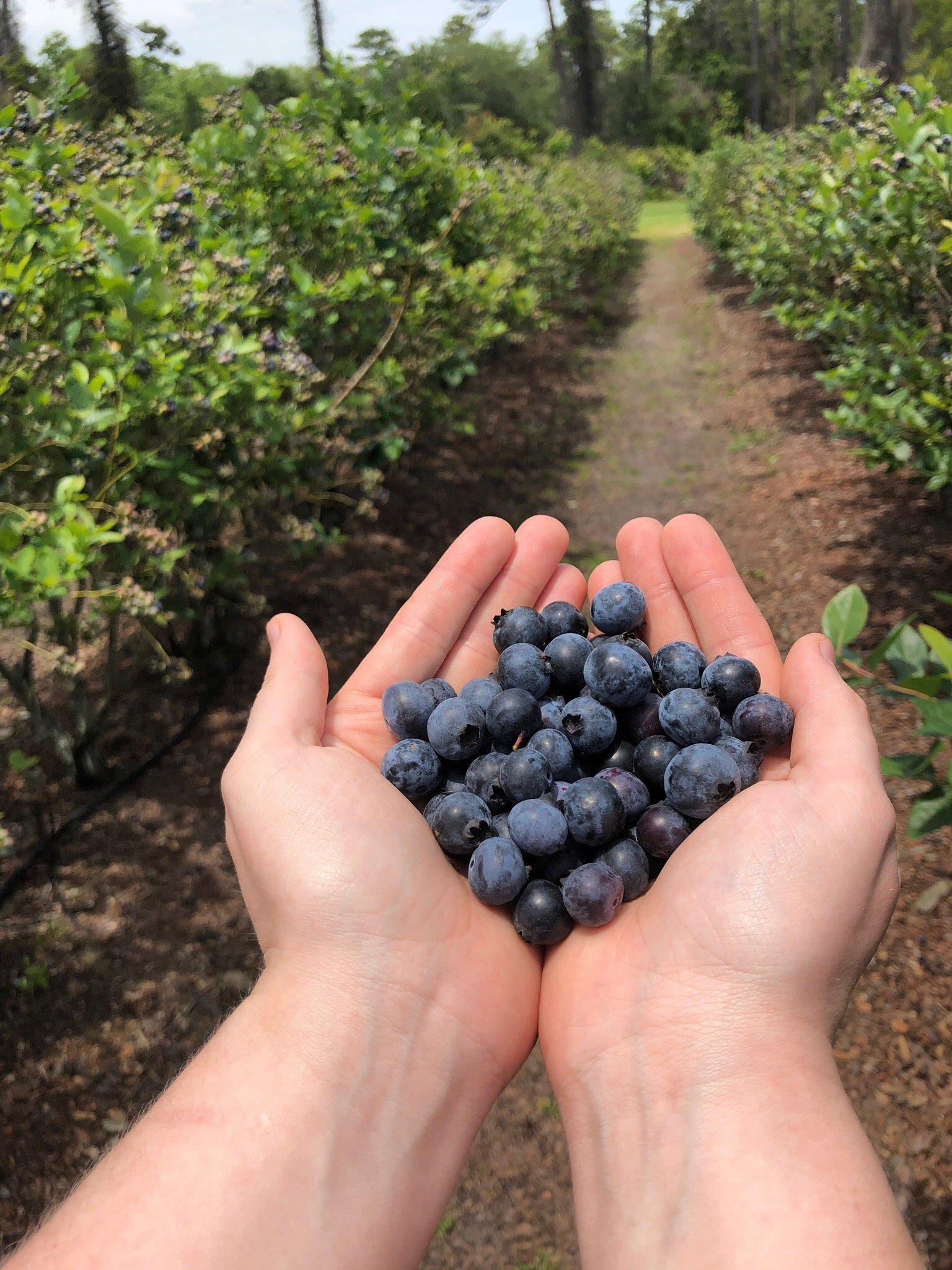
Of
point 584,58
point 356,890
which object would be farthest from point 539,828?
point 584,58

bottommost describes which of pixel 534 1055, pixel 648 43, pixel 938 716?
pixel 534 1055

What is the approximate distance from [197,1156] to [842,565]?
3.98 m

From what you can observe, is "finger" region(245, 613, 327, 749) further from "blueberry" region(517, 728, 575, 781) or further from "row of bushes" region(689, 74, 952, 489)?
"row of bushes" region(689, 74, 952, 489)

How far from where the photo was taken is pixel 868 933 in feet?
4.54

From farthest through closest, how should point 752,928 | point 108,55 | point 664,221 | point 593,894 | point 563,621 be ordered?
point 664,221 < point 108,55 < point 563,621 < point 593,894 < point 752,928

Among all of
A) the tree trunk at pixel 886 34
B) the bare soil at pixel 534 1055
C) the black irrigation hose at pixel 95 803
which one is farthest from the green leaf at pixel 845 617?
the tree trunk at pixel 886 34

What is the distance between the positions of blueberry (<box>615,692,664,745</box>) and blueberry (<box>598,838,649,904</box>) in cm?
26

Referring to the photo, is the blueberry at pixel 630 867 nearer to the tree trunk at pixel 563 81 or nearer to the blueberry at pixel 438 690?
the blueberry at pixel 438 690

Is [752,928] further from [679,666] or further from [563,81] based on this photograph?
[563,81]

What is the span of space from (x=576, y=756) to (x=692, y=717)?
25cm

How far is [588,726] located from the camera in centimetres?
163

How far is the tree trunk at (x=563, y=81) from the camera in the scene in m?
25.9

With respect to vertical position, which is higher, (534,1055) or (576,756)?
(576,756)

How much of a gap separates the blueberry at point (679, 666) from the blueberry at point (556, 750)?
26 cm
